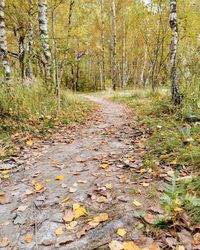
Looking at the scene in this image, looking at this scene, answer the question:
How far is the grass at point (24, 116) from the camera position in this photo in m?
4.77

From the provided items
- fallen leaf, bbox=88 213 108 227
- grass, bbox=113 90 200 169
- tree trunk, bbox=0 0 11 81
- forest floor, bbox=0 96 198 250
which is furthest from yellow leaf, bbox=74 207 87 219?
tree trunk, bbox=0 0 11 81

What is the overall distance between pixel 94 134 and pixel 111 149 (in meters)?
1.14

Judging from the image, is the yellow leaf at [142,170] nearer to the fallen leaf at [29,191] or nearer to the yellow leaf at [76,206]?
the yellow leaf at [76,206]

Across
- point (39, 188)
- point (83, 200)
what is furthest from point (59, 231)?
point (39, 188)

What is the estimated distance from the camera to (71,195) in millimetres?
2707

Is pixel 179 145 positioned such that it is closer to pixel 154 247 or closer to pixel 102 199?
pixel 102 199

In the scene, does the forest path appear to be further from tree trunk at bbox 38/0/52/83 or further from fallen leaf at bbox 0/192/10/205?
tree trunk at bbox 38/0/52/83

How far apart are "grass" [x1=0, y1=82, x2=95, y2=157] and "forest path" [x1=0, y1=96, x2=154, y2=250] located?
2.16 ft

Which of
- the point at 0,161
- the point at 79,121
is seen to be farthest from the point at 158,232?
the point at 79,121

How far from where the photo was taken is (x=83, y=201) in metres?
2.57

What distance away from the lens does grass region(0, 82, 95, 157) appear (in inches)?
188

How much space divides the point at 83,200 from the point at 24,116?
3.23 meters

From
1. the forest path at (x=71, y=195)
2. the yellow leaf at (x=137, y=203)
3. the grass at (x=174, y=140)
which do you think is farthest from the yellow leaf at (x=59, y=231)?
the grass at (x=174, y=140)

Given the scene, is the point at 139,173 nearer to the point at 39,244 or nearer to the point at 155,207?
the point at 155,207
